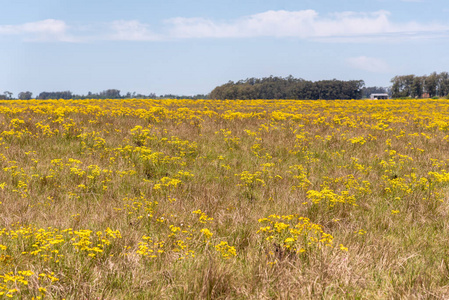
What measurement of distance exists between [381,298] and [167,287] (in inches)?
75.1

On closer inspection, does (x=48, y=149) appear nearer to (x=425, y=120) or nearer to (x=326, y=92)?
(x=425, y=120)

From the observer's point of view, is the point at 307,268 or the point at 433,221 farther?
the point at 433,221

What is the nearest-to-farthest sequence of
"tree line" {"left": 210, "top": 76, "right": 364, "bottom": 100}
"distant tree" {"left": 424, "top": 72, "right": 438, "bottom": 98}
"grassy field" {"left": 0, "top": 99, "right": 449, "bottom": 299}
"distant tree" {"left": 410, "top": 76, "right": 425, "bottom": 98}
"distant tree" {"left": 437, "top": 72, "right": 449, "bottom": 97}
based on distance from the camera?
1. "grassy field" {"left": 0, "top": 99, "right": 449, "bottom": 299}
2. "tree line" {"left": 210, "top": 76, "right": 364, "bottom": 100}
3. "distant tree" {"left": 424, "top": 72, "right": 438, "bottom": 98}
4. "distant tree" {"left": 410, "top": 76, "right": 425, "bottom": 98}
5. "distant tree" {"left": 437, "top": 72, "right": 449, "bottom": 97}

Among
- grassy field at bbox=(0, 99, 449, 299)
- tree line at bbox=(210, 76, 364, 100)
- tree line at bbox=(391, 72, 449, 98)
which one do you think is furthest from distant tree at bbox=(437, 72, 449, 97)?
grassy field at bbox=(0, 99, 449, 299)

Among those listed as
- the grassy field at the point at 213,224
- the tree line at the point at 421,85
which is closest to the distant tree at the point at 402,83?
the tree line at the point at 421,85

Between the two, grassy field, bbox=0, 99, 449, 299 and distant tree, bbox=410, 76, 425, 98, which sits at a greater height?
distant tree, bbox=410, 76, 425, 98

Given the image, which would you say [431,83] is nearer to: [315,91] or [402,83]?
[402,83]

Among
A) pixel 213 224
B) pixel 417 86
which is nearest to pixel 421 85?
pixel 417 86

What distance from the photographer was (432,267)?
3.59 m

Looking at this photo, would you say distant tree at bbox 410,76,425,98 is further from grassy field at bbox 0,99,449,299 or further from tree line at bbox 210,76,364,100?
grassy field at bbox 0,99,449,299

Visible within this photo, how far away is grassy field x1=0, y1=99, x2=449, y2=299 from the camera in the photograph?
313 cm

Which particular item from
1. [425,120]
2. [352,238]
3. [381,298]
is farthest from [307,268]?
[425,120]

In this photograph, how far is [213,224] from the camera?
4531 mm

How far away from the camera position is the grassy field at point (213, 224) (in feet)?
10.3
